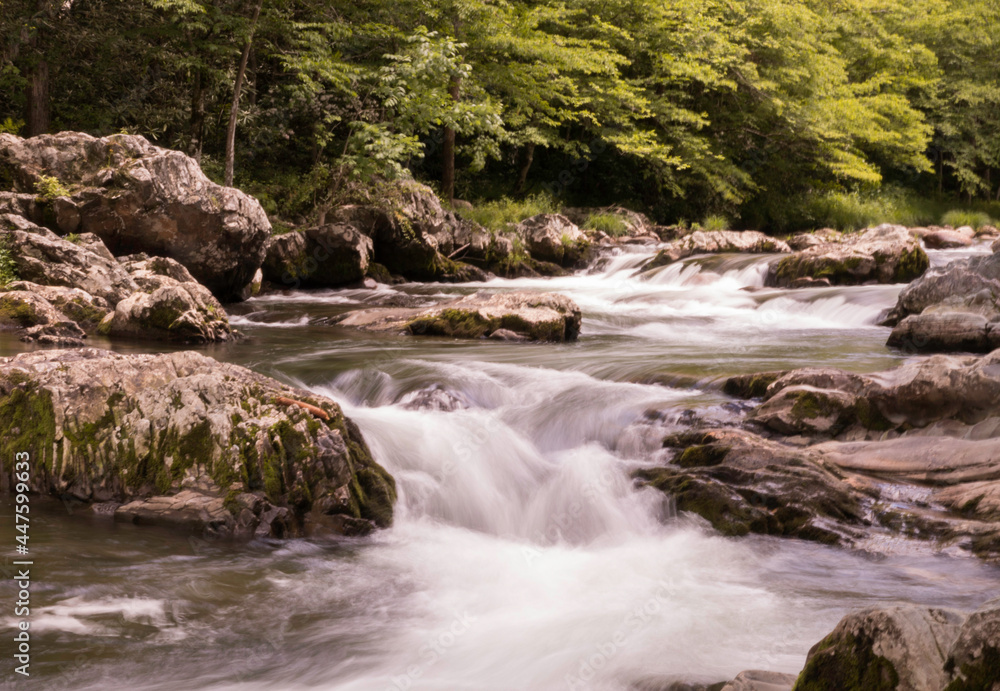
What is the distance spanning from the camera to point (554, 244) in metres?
18.2

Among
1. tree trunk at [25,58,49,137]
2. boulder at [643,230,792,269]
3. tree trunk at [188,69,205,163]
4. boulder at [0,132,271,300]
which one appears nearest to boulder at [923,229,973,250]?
boulder at [643,230,792,269]

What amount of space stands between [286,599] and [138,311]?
18.8 ft

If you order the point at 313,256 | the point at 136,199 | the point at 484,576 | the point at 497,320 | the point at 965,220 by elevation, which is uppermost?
the point at 965,220

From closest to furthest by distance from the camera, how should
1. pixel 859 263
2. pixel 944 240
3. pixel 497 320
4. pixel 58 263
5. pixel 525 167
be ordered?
pixel 58 263 → pixel 497 320 → pixel 859 263 → pixel 944 240 → pixel 525 167

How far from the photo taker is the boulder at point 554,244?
18.2m

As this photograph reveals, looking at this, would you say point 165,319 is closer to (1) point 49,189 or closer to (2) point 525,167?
(1) point 49,189

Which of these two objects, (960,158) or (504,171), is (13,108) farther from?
(960,158)

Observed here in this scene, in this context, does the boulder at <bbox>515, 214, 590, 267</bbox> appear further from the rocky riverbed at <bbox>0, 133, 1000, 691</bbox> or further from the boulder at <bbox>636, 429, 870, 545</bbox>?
the boulder at <bbox>636, 429, 870, 545</bbox>

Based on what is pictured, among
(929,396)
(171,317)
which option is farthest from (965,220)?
(171,317)

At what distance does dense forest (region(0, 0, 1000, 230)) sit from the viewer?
15.4 m

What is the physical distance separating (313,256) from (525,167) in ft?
35.0

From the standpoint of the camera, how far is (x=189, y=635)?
336 cm

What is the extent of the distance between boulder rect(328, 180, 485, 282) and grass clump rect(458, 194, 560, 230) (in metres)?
2.40

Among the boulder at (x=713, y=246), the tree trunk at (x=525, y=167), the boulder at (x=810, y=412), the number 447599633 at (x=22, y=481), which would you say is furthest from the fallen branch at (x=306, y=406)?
the tree trunk at (x=525, y=167)
